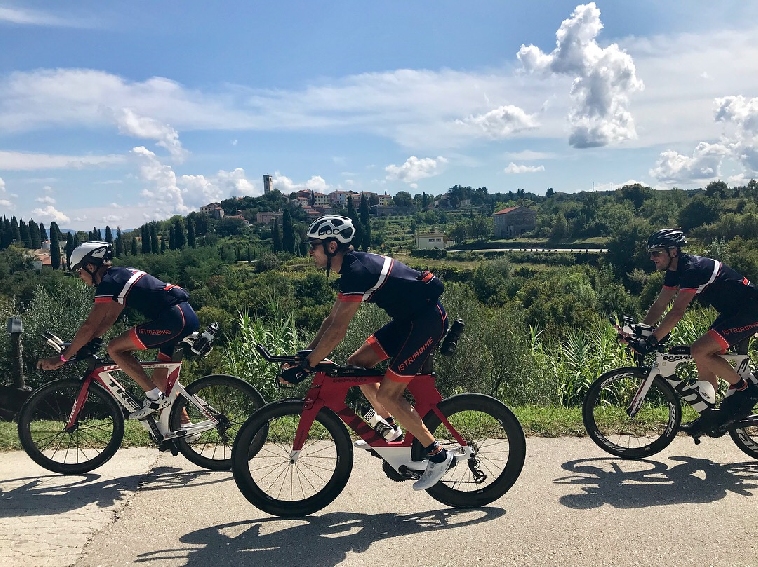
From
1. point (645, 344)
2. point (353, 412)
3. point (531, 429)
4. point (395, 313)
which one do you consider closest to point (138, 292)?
point (353, 412)

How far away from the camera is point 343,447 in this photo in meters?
4.26

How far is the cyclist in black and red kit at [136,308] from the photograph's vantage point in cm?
484

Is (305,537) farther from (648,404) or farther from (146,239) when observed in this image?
(146,239)

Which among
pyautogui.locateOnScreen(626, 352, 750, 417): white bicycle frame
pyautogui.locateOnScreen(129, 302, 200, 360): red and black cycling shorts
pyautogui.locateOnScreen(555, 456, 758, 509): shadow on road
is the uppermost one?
pyautogui.locateOnScreen(129, 302, 200, 360): red and black cycling shorts

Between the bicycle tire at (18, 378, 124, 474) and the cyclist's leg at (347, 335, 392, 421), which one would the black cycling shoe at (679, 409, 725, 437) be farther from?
the bicycle tire at (18, 378, 124, 474)

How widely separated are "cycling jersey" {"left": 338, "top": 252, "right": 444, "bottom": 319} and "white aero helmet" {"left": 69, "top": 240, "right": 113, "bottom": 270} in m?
2.37

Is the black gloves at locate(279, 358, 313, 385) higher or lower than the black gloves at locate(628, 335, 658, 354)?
higher

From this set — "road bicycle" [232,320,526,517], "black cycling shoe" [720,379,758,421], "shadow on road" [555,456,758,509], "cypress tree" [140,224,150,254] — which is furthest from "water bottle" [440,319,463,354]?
"cypress tree" [140,224,150,254]

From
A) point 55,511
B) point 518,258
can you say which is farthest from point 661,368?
point 518,258

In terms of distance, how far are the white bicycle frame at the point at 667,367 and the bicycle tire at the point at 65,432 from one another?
16.1ft

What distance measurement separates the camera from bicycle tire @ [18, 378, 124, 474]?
503 cm

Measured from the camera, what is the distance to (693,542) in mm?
3684

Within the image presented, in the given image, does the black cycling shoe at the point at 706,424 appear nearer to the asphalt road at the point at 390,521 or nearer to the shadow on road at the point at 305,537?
the asphalt road at the point at 390,521

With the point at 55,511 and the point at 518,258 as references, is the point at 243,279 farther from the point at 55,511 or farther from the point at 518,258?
the point at 55,511
